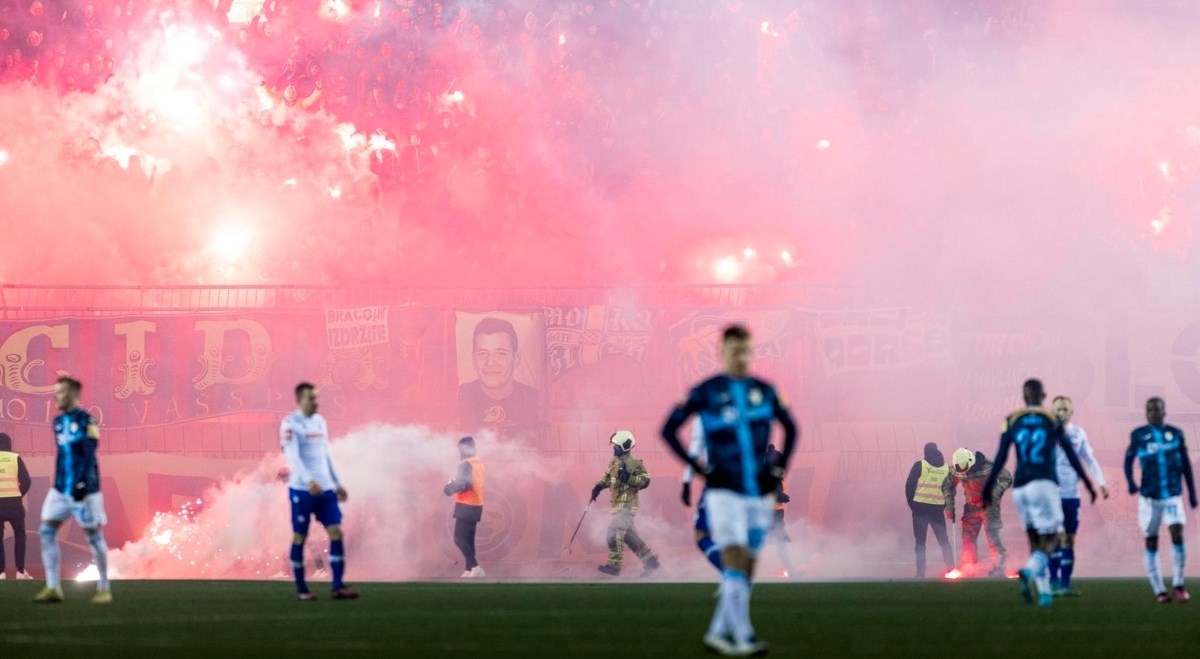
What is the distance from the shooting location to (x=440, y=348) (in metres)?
31.5

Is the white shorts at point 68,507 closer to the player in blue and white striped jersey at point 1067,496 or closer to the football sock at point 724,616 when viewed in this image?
the football sock at point 724,616

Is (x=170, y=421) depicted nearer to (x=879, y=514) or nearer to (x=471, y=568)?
(x=471, y=568)

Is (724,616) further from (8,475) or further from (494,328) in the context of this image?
(494,328)

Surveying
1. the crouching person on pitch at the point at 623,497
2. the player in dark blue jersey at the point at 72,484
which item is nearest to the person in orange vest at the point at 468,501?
the crouching person on pitch at the point at 623,497

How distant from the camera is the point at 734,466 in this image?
10070 millimetres

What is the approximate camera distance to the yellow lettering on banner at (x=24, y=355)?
1208 inches

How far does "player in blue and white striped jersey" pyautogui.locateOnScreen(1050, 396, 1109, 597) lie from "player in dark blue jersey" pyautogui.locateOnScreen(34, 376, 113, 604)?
967 cm

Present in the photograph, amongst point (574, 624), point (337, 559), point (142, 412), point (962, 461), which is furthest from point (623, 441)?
point (574, 624)

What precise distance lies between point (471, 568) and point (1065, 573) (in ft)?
34.3

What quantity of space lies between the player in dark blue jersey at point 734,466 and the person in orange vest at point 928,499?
15956mm

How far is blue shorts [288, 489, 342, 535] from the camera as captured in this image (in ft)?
54.5

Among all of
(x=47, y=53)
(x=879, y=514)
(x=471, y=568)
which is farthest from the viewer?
(x=47, y=53)

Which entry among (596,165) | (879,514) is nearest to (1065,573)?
(879,514)

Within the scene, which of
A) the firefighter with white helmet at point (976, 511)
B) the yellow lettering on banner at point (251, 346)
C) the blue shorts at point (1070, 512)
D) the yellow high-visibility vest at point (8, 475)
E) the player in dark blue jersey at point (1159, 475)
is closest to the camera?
the player in dark blue jersey at point (1159, 475)
